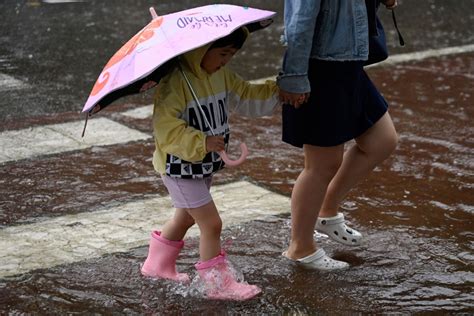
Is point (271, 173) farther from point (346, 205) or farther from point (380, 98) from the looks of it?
point (380, 98)

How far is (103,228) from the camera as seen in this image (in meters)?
5.07

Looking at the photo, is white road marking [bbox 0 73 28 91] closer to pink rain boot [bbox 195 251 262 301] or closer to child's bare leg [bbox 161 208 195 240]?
child's bare leg [bbox 161 208 195 240]

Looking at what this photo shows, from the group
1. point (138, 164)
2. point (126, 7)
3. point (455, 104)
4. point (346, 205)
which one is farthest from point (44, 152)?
point (126, 7)

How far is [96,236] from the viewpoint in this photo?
4.96m

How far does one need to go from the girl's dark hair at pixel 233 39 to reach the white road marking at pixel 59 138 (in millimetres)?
2604

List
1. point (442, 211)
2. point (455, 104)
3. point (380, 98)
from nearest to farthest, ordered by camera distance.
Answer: point (380, 98) → point (442, 211) → point (455, 104)

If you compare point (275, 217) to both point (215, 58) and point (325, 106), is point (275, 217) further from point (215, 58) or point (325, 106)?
point (215, 58)

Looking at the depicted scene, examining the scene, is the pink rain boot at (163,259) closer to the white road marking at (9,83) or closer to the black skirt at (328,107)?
the black skirt at (328,107)

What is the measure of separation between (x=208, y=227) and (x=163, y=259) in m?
0.34

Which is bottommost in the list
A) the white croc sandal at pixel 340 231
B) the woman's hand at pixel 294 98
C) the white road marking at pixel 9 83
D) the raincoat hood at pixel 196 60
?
the white croc sandal at pixel 340 231

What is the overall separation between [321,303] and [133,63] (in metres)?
1.33

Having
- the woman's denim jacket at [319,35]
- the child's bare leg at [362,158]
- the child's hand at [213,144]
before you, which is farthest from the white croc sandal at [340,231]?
the child's hand at [213,144]

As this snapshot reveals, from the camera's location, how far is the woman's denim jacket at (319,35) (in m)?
4.11

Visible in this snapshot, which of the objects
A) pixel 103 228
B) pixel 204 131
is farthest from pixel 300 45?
pixel 103 228
